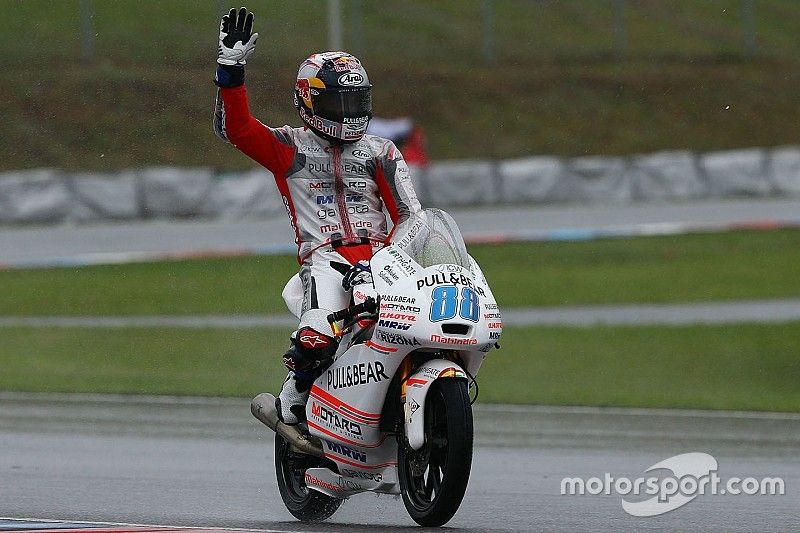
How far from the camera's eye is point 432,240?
21.2 feet

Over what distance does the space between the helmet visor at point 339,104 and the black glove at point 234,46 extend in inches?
14.5

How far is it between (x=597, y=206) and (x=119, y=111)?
11.1 metres

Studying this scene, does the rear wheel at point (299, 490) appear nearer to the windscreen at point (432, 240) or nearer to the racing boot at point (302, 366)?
the racing boot at point (302, 366)

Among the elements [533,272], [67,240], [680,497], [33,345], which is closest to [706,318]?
[533,272]

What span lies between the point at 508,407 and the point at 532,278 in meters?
8.78

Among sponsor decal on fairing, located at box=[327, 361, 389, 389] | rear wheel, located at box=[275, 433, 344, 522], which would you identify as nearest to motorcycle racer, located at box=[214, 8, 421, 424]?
sponsor decal on fairing, located at box=[327, 361, 389, 389]

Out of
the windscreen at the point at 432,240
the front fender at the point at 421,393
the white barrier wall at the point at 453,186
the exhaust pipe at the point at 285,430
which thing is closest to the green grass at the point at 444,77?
the white barrier wall at the point at 453,186

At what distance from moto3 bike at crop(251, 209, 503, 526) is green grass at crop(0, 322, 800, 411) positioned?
3.76m

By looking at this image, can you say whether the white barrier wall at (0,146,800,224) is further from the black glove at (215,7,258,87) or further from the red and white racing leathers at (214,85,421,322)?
the black glove at (215,7,258,87)

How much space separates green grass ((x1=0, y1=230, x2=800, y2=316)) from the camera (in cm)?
1681

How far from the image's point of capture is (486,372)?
12.4 meters

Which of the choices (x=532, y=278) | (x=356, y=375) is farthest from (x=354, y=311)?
(x=532, y=278)

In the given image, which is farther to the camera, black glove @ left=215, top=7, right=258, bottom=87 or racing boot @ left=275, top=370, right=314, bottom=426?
racing boot @ left=275, top=370, right=314, bottom=426

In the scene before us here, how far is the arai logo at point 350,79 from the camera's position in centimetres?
707
